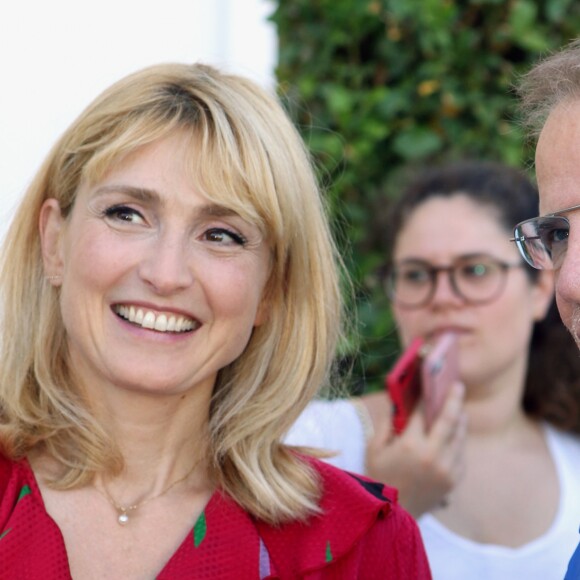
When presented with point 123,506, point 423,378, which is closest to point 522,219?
point 423,378

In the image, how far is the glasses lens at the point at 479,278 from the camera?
3.52 m

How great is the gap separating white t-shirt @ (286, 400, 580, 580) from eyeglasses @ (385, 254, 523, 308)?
460mm

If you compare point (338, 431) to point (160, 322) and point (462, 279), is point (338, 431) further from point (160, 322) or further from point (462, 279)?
point (160, 322)

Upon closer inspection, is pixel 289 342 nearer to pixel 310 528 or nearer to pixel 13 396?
pixel 310 528

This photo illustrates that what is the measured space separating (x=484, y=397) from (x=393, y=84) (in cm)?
→ 139

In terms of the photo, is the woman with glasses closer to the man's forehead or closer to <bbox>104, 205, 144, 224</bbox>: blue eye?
<bbox>104, 205, 144, 224</bbox>: blue eye

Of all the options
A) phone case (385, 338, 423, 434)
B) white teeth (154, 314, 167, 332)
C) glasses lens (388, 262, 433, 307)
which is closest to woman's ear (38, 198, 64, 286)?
white teeth (154, 314, 167, 332)

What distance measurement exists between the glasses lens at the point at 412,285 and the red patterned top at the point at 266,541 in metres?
1.22

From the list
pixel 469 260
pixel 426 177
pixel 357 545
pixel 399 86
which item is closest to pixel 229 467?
pixel 357 545

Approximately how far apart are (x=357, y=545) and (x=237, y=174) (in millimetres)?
833

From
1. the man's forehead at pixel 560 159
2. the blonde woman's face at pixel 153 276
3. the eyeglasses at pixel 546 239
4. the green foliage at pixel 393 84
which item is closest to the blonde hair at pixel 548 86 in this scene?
the man's forehead at pixel 560 159

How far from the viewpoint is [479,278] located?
139 inches

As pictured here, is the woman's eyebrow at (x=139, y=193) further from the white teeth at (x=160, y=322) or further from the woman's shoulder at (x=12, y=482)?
the woman's shoulder at (x=12, y=482)

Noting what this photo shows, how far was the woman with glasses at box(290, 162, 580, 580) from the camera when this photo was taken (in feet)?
10.6
